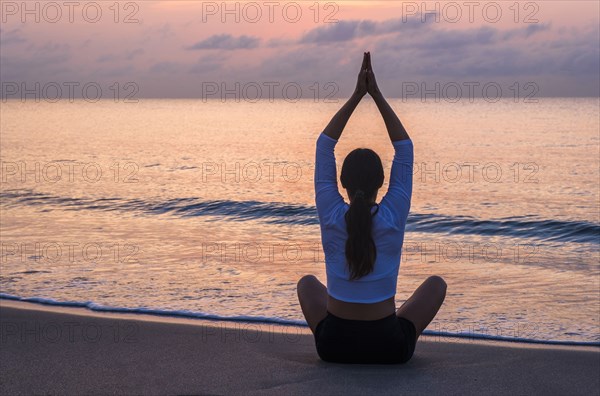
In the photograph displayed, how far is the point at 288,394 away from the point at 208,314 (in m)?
2.99

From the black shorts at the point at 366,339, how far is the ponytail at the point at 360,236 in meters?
0.45

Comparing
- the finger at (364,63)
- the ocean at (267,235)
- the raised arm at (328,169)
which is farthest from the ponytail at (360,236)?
the ocean at (267,235)

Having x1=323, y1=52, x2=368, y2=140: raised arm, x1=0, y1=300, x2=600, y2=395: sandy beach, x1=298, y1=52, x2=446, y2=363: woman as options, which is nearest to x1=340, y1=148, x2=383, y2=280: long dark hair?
x1=298, y1=52, x2=446, y2=363: woman

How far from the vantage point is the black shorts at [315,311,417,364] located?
461 cm

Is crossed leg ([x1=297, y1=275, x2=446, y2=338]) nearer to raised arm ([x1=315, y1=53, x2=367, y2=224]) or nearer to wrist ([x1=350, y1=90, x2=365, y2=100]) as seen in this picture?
raised arm ([x1=315, y1=53, x2=367, y2=224])

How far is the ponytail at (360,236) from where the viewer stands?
13.9 feet

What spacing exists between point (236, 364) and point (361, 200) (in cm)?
171

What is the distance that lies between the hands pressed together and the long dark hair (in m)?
0.37

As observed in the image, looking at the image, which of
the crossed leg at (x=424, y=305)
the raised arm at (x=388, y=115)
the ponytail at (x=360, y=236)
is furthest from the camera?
the crossed leg at (x=424, y=305)

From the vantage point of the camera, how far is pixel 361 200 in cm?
424

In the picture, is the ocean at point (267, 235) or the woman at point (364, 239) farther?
the ocean at point (267, 235)

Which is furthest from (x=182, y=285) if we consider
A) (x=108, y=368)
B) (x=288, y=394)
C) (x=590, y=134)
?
(x=590, y=134)

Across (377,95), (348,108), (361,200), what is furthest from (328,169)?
(377,95)

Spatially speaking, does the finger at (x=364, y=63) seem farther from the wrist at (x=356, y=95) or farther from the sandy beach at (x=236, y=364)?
the sandy beach at (x=236, y=364)
